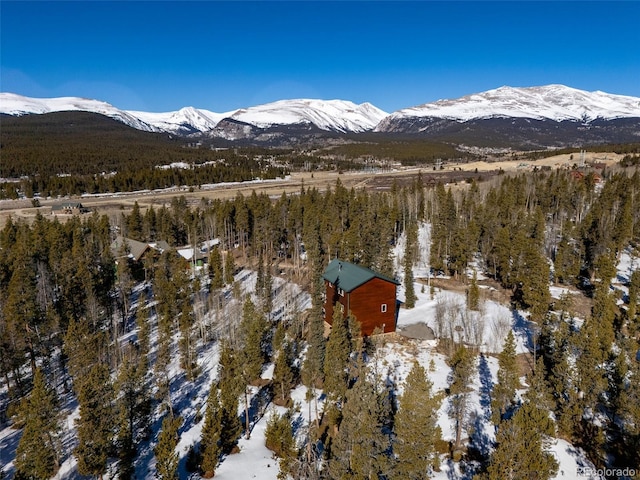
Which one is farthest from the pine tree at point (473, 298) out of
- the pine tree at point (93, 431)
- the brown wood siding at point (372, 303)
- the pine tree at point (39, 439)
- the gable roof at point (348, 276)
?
the pine tree at point (39, 439)

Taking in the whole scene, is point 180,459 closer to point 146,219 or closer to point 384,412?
point 384,412

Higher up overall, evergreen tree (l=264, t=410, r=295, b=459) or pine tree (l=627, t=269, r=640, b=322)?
pine tree (l=627, t=269, r=640, b=322)

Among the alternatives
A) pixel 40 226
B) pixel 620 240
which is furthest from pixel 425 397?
pixel 40 226

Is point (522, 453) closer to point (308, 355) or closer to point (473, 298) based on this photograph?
point (308, 355)

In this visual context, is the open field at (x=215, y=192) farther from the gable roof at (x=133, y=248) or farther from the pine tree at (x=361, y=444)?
the pine tree at (x=361, y=444)

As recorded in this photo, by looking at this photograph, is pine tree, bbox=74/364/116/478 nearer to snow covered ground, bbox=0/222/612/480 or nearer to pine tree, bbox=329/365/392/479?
snow covered ground, bbox=0/222/612/480

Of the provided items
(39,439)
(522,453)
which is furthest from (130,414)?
(522,453)

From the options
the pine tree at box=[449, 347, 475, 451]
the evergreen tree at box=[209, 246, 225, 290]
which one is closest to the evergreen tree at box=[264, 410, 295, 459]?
the pine tree at box=[449, 347, 475, 451]
